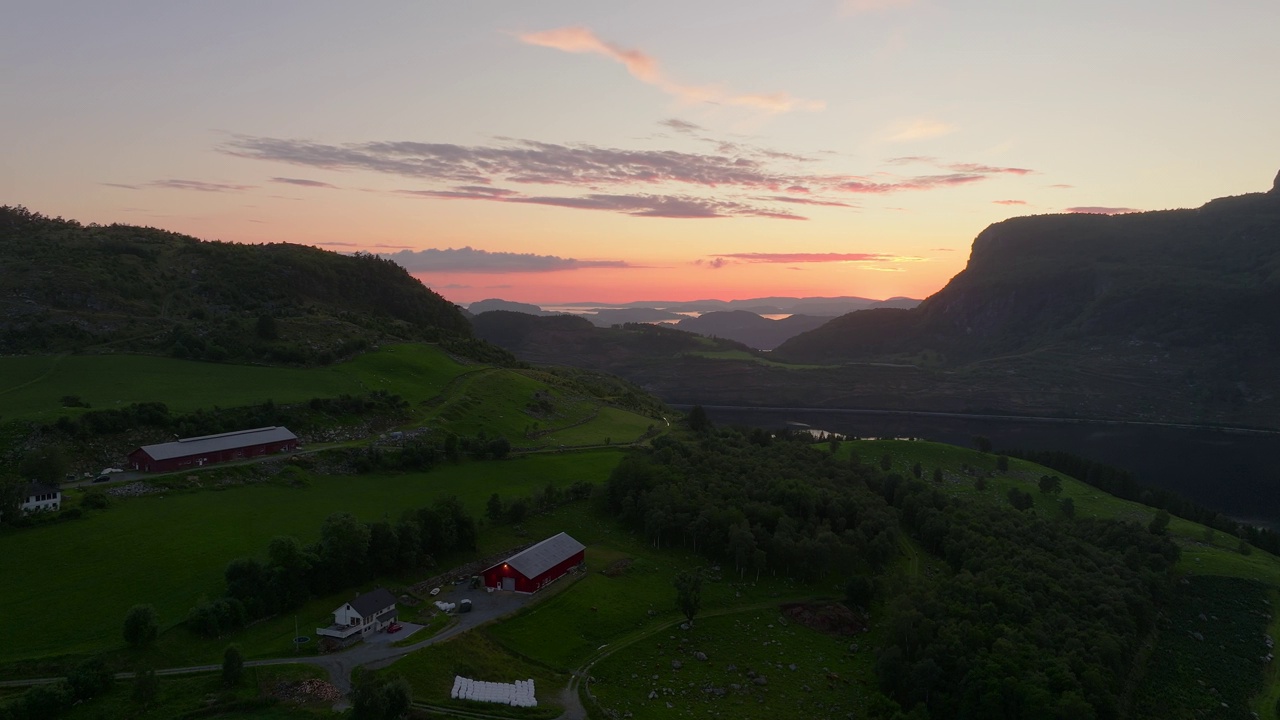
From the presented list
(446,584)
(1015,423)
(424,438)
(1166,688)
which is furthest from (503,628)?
(1015,423)

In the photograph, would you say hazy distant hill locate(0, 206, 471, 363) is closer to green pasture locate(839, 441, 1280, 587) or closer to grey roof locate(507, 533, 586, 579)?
grey roof locate(507, 533, 586, 579)

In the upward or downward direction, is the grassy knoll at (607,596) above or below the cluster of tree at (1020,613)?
above

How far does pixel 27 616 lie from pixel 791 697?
41.4 metres

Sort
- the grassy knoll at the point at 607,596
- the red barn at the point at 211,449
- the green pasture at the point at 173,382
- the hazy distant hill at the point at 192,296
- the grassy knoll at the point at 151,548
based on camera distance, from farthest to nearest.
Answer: the hazy distant hill at the point at 192,296 → the green pasture at the point at 173,382 → the red barn at the point at 211,449 → the grassy knoll at the point at 607,596 → the grassy knoll at the point at 151,548

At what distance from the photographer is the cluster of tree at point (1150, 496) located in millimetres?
85938

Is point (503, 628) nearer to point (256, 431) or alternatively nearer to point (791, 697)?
point (791, 697)

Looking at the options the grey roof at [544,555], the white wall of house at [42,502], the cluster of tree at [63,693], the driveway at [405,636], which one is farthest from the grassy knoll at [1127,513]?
the white wall of house at [42,502]

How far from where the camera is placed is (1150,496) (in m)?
99.4

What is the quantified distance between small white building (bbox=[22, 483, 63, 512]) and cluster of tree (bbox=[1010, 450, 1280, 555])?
11319 centimetres

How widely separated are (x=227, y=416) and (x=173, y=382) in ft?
41.3

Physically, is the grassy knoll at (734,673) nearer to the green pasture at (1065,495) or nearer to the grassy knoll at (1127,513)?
the grassy knoll at (1127,513)

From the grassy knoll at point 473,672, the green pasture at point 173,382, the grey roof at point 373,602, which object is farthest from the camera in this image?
the green pasture at point 173,382

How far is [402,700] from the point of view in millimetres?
32719

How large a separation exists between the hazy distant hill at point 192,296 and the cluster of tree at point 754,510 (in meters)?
47.4
